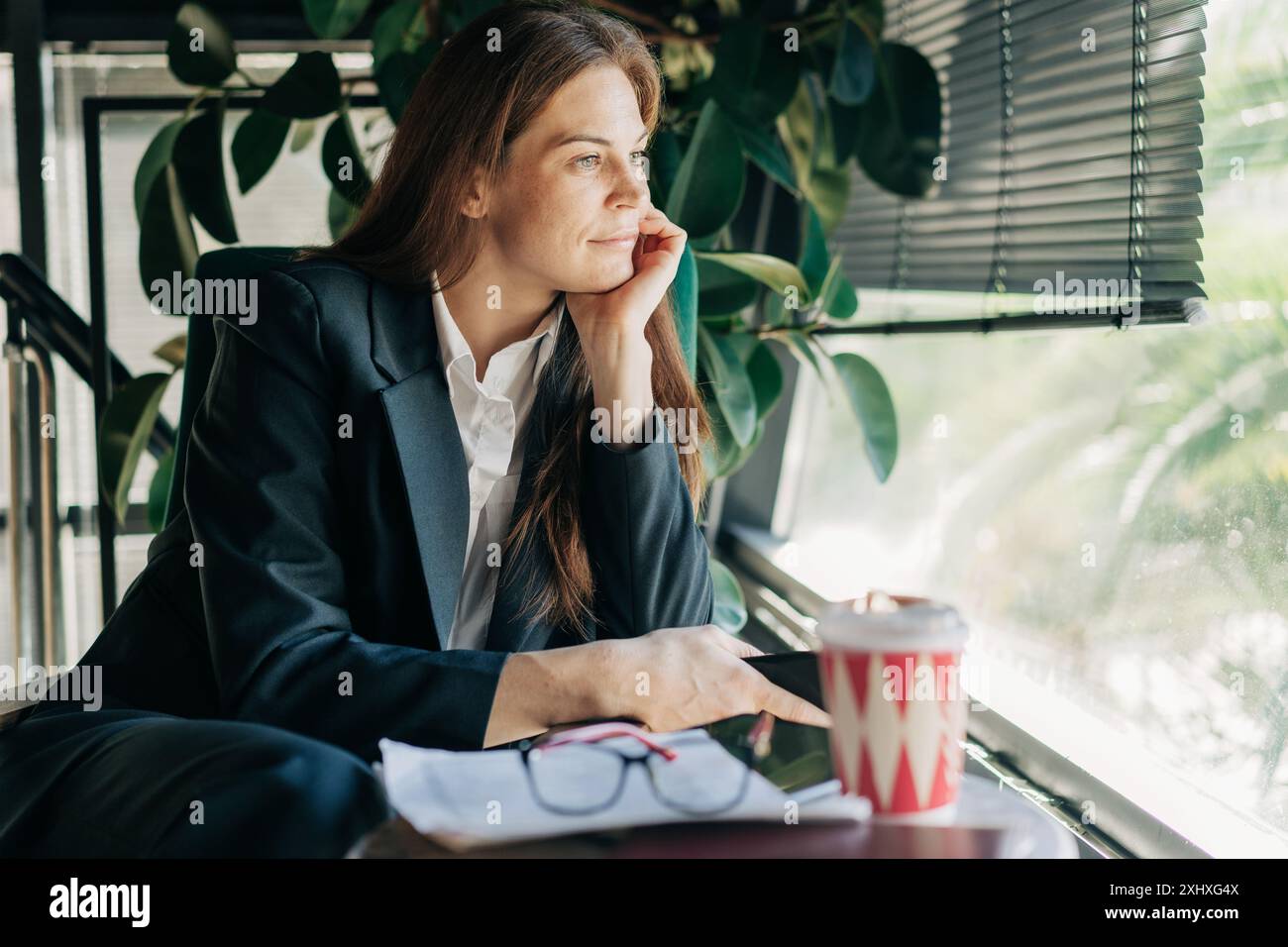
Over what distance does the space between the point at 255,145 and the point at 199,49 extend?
0.58 feet

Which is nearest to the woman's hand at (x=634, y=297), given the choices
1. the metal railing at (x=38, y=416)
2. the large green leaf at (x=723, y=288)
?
the large green leaf at (x=723, y=288)

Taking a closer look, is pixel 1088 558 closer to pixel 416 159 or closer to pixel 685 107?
pixel 685 107

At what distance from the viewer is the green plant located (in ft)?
6.15

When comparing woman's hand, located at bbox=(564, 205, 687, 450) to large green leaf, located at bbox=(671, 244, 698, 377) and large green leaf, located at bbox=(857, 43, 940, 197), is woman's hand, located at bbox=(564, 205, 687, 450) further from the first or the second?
large green leaf, located at bbox=(857, 43, 940, 197)

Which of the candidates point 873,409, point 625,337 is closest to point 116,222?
point 873,409

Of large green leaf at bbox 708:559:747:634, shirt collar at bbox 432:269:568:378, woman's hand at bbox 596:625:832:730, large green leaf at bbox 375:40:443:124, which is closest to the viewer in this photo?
woman's hand at bbox 596:625:832:730

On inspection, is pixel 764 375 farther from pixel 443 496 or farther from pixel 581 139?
pixel 443 496

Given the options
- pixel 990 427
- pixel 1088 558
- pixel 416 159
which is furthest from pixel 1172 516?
pixel 416 159

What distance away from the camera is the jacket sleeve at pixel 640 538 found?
125cm

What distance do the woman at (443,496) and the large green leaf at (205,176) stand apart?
Result: 0.73m

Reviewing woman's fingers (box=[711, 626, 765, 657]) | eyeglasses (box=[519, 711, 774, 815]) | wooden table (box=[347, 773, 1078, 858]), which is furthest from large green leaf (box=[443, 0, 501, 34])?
wooden table (box=[347, 773, 1078, 858])

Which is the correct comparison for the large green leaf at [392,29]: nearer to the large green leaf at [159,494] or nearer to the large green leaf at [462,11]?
the large green leaf at [462,11]

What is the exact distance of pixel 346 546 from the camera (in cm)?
115

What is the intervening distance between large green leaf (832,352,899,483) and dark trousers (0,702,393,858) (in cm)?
128
